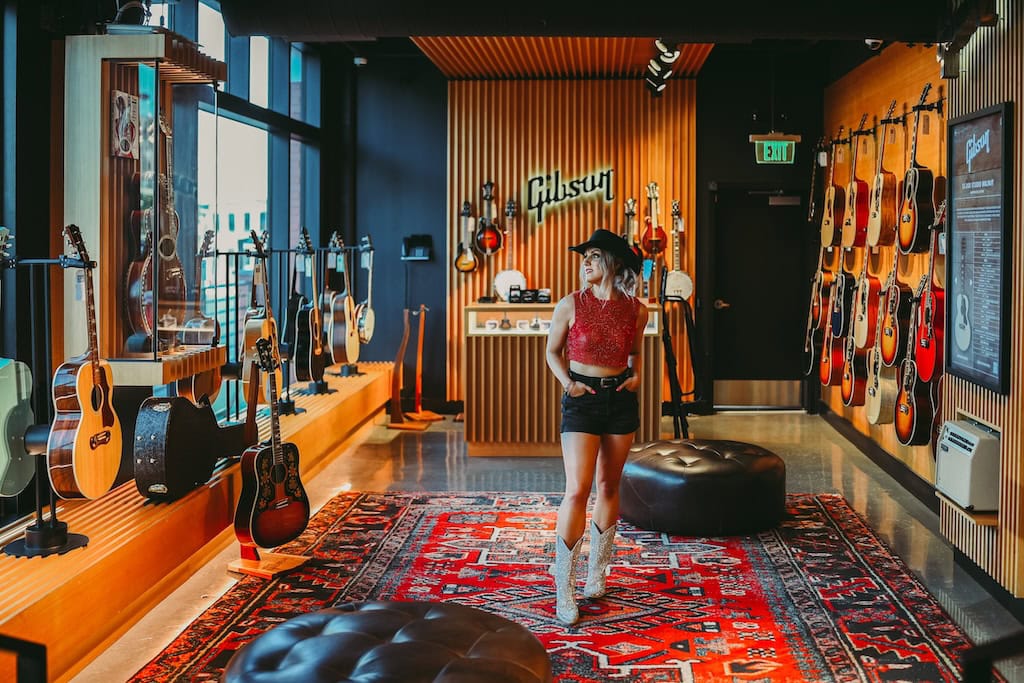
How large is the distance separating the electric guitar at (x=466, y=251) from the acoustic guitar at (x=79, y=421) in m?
5.69

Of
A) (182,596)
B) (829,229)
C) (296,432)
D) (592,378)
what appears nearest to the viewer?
(592,378)

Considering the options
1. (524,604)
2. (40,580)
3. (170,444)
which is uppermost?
(170,444)

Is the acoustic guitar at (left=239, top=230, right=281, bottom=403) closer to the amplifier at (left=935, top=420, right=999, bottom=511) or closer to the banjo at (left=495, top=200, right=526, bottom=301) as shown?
the banjo at (left=495, top=200, right=526, bottom=301)

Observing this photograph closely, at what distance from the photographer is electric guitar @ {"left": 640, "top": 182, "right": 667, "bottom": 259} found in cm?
970

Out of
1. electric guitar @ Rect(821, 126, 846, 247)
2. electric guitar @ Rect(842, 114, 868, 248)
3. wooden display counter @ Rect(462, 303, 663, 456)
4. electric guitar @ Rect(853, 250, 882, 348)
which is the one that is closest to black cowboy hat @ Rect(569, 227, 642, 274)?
electric guitar @ Rect(853, 250, 882, 348)

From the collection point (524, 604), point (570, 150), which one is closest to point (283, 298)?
point (570, 150)

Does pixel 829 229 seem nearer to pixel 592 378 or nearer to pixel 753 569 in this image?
pixel 753 569

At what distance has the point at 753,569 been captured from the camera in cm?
516

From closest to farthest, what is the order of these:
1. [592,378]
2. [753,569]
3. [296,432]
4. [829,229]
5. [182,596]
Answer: [592,378] → [182,596] → [753,569] → [296,432] → [829,229]

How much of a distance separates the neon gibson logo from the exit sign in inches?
146

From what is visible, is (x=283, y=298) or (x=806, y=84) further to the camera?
(x=806, y=84)

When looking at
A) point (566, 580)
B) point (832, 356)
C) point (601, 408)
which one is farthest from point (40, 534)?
point (832, 356)

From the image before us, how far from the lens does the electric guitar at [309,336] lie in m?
7.70

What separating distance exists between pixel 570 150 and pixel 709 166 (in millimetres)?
1348
